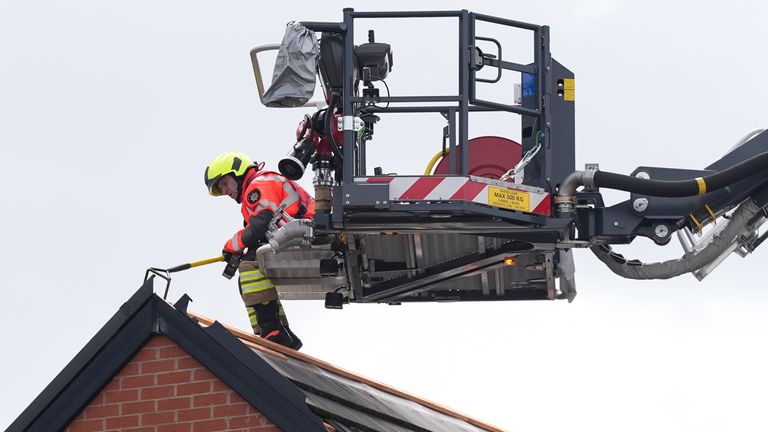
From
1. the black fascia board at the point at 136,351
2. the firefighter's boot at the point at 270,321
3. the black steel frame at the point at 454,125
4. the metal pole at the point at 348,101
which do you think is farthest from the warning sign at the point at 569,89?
the black fascia board at the point at 136,351

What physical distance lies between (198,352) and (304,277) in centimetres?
578

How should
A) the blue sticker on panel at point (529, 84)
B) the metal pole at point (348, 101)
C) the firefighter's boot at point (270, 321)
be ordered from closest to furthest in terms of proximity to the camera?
the metal pole at point (348, 101) → the blue sticker on panel at point (529, 84) → the firefighter's boot at point (270, 321)

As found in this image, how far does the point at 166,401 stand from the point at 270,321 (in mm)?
5966

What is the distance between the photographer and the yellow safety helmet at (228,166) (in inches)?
739

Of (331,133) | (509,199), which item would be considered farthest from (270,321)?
(509,199)

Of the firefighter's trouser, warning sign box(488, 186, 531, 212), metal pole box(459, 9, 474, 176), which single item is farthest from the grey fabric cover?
the firefighter's trouser

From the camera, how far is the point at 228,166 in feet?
61.7

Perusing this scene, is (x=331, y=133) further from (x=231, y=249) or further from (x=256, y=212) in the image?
(x=231, y=249)

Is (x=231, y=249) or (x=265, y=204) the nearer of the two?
(x=265, y=204)

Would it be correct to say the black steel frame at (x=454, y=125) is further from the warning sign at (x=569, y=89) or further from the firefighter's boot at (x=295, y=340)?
the firefighter's boot at (x=295, y=340)

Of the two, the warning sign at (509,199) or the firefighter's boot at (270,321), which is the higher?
the warning sign at (509,199)

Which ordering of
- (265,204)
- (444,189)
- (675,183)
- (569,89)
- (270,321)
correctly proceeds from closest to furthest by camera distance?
1. (444,189)
2. (675,183)
3. (569,89)
4. (265,204)
5. (270,321)

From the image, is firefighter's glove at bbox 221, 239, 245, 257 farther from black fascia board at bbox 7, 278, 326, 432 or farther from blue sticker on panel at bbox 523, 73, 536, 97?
black fascia board at bbox 7, 278, 326, 432

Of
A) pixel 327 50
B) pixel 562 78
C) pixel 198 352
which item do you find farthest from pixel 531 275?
pixel 198 352
